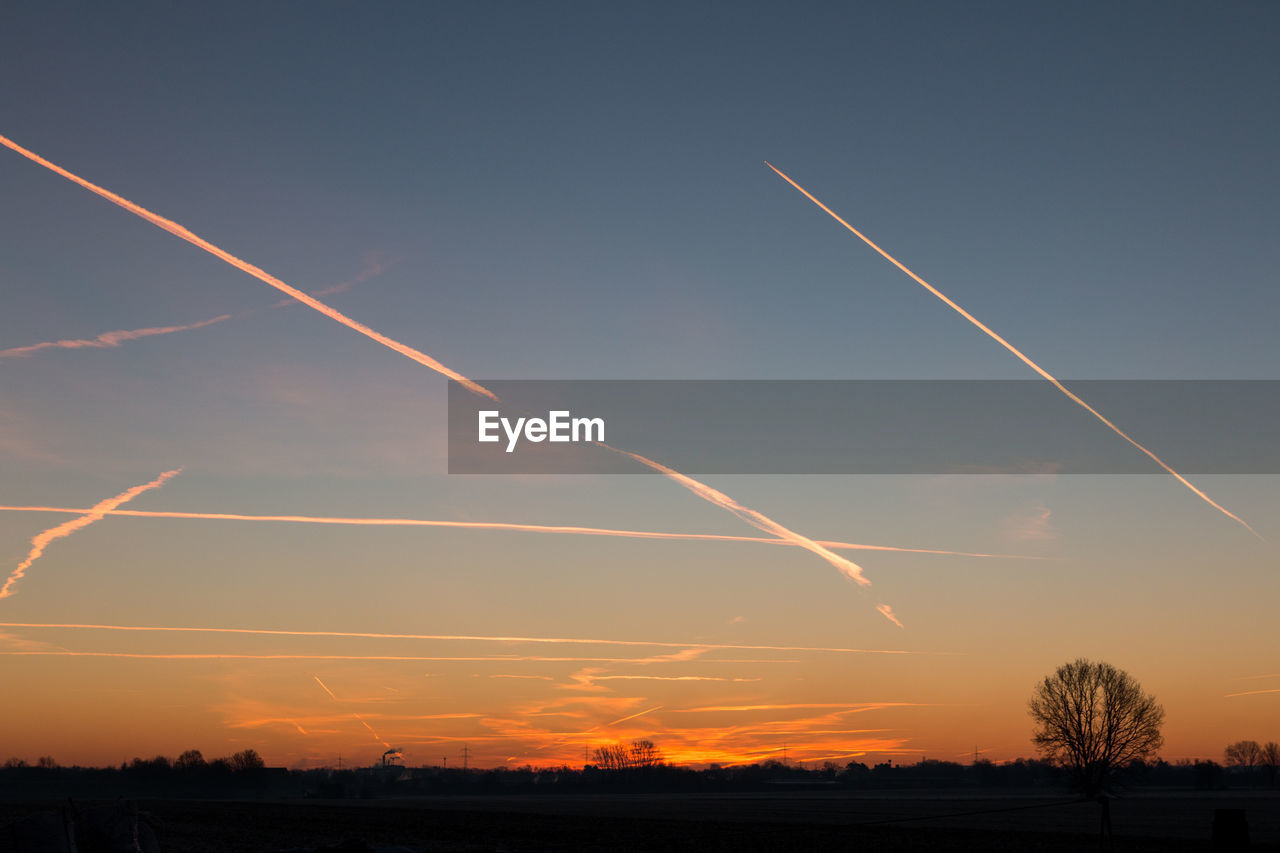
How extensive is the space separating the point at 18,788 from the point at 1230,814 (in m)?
241

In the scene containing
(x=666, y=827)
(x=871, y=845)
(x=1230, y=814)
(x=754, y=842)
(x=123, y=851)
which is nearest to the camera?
(x=1230, y=814)

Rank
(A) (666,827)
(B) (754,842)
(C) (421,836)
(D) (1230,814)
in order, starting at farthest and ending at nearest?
1. (A) (666,827)
2. (C) (421,836)
3. (B) (754,842)
4. (D) (1230,814)

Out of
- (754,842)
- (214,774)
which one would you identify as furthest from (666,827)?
(214,774)

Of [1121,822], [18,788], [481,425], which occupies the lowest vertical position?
[18,788]

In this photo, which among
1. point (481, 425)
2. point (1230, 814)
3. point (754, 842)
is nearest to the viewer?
point (1230, 814)

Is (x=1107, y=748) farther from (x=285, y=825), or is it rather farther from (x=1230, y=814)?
(x=1230, y=814)

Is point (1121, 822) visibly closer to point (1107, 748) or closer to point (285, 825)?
point (1107, 748)

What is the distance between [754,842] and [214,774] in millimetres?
176829

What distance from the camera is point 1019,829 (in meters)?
64.7

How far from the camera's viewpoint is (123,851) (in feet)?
66.8

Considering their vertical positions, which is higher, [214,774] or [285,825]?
[285,825]

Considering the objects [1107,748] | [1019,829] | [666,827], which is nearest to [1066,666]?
[1107,748]

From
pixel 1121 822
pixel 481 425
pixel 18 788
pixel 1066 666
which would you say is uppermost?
pixel 481 425

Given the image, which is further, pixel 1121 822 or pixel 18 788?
pixel 18 788
